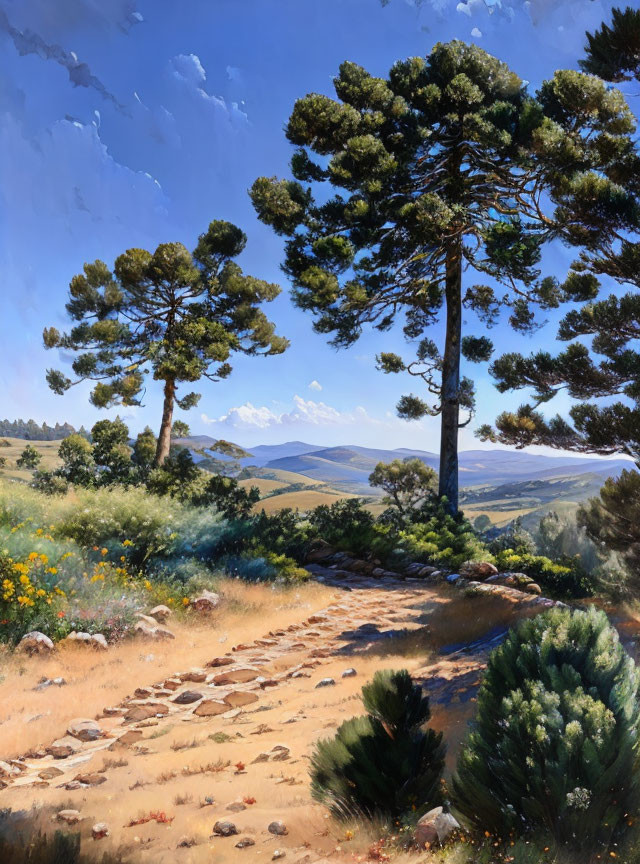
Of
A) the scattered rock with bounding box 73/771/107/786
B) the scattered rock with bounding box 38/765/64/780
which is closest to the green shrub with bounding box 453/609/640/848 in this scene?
the scattered rock with bounding box 73/771/107/786

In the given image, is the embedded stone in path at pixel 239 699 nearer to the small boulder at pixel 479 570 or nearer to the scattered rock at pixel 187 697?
the scattered rock at pixel 187 697

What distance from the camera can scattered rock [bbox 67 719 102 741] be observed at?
522 cm

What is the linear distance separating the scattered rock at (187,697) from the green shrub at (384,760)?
11.9 feet

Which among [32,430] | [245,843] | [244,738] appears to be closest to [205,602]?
[244,738]

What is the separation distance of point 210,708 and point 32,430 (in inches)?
5371

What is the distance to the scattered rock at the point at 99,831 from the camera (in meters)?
2.99

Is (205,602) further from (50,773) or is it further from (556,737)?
(556,737)

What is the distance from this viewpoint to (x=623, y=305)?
1222 centimetres

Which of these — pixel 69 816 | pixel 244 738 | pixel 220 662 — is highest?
pixel 69 816

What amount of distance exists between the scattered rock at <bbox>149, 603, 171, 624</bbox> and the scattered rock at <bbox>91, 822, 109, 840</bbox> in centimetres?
570

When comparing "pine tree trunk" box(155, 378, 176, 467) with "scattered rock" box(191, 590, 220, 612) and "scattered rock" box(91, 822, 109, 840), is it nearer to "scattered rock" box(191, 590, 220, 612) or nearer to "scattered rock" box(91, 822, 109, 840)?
"scattered rock" box(191, 590, 220, 612)

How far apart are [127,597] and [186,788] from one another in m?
5.59

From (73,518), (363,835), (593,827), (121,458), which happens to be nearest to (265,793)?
(363,835)

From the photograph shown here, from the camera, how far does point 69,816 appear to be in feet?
10.6
